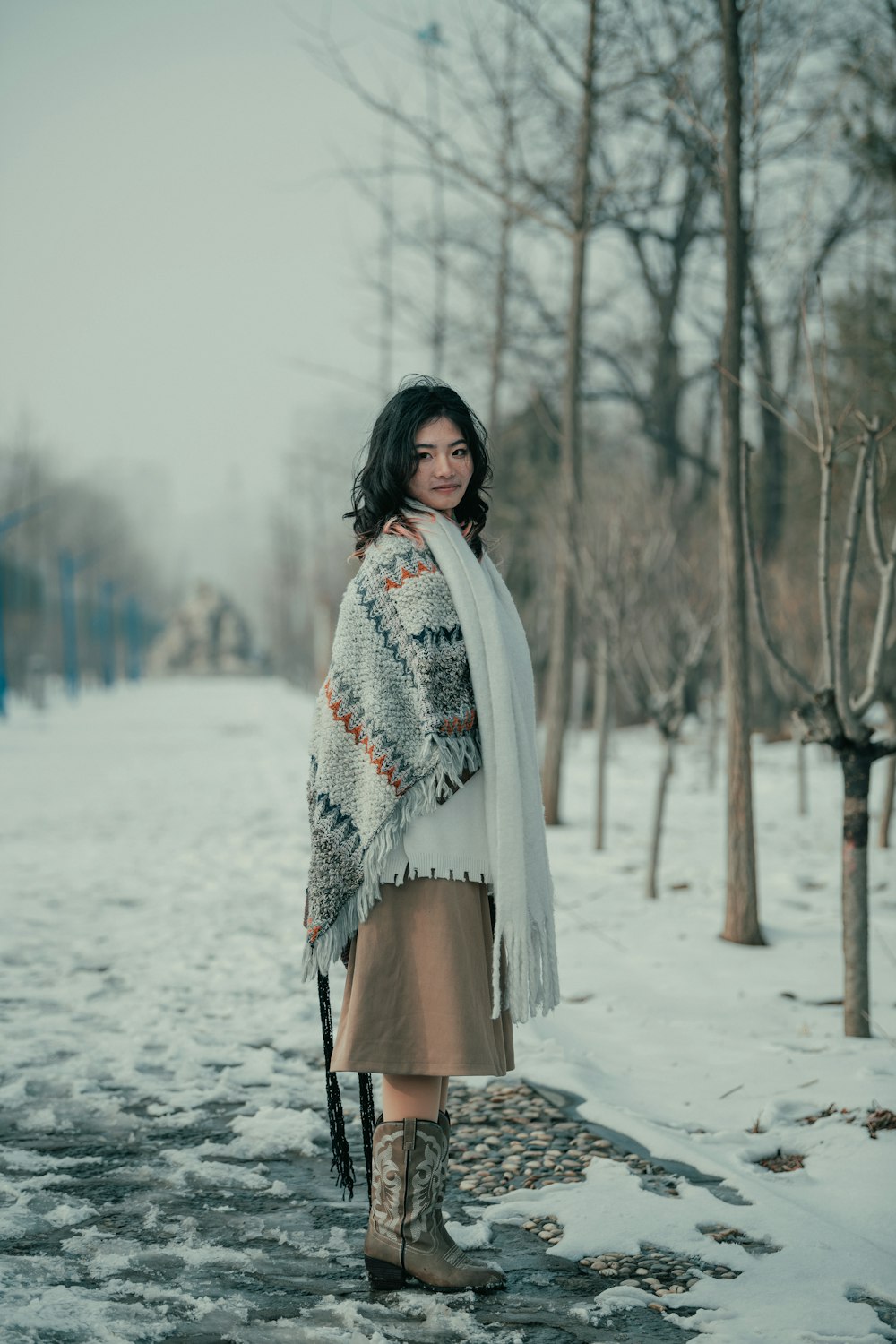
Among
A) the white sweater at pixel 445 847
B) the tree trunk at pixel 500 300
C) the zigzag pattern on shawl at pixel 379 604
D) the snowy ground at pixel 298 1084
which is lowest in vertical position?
the snowy ground at pixel 298 1084

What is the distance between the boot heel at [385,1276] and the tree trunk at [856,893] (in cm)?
Result: 225

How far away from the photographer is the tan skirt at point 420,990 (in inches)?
101

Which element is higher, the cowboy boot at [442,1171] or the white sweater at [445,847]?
the white sweater at [445,847]

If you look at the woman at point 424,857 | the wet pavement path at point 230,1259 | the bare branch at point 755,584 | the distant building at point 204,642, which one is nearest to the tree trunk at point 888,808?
the bare branch at point 755,584

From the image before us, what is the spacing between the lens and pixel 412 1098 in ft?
8.69

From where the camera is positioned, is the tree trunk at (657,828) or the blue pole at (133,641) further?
the blue pole at (133,641)

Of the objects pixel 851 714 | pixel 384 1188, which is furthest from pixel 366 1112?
pixel 851 714

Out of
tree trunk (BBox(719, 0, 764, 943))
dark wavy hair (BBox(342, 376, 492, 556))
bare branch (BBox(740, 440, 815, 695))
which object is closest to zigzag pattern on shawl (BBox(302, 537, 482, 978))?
dark wavy hair (BBox(342, 376, 492, 556))

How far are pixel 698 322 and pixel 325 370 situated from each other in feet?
30.1

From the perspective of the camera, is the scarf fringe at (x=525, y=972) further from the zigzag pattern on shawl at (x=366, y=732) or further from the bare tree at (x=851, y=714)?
the bare tree at (x=851, y=714)

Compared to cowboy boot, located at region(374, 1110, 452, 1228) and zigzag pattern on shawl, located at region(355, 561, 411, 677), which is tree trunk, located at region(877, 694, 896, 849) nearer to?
cowboy boot, located at region(374, 1110, 452, 1228)

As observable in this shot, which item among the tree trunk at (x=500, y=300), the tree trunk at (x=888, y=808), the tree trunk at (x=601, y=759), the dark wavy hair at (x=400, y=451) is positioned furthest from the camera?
the tree trunk at (x=500, y=300)

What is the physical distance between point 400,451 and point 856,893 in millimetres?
2435

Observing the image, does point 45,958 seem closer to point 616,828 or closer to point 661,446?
point 616,828
